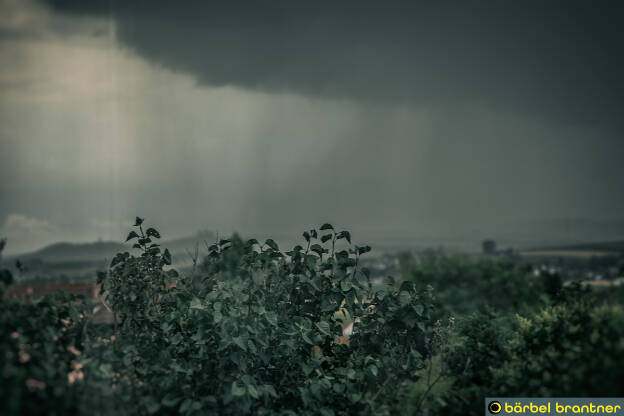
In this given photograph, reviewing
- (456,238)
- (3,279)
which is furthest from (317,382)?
(456,238)

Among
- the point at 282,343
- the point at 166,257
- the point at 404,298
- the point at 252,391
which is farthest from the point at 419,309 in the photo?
the point at 166,257

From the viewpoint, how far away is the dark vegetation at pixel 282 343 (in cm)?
344

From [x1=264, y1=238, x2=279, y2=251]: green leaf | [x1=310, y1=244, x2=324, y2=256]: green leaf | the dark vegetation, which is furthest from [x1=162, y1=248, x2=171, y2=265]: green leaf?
[x1=310, y1=244, x2=324, y2=256]: green leaf

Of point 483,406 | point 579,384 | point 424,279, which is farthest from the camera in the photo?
point 424,279

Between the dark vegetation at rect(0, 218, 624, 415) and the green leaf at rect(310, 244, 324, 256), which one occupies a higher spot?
the green leaf at rect(310, 244, 324, 256)

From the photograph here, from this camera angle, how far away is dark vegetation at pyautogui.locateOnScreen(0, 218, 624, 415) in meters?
3.44

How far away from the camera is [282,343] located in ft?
13.6

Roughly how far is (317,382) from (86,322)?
204 cm

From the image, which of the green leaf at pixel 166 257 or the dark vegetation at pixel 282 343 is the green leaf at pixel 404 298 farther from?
the green leaf at pixel 166 257

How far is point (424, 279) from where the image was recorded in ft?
155

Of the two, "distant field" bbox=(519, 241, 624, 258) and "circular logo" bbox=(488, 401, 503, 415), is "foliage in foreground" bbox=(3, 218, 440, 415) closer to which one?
"circular logo" bbox=(488, 401, 503, 415)

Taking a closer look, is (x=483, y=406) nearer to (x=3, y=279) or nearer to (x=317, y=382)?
(x=317, y=382)

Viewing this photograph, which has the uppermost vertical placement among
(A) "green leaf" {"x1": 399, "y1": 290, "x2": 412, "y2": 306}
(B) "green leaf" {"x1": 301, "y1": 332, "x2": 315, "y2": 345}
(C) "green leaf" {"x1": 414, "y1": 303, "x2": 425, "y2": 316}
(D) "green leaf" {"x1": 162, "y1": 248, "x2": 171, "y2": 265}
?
(D) "green leaf" {"x1": 162, "y1": 248, "x2": 171, "y2": 265}

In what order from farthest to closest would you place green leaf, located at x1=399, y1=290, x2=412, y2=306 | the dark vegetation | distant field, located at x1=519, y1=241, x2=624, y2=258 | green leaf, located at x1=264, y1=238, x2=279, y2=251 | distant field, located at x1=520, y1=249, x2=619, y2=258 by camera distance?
1. distant field, located at x1=520, y1=249, x2=619, y2=258
2. distant field, located at x1=519, y1=241, x2=624, y2=258
3. green leaf, located at x1=264, y1=238, x2=279, y2=251
4. green leaf, located at x1=399, y1=290, x2=412, y2=306
5. the dark vegetation
